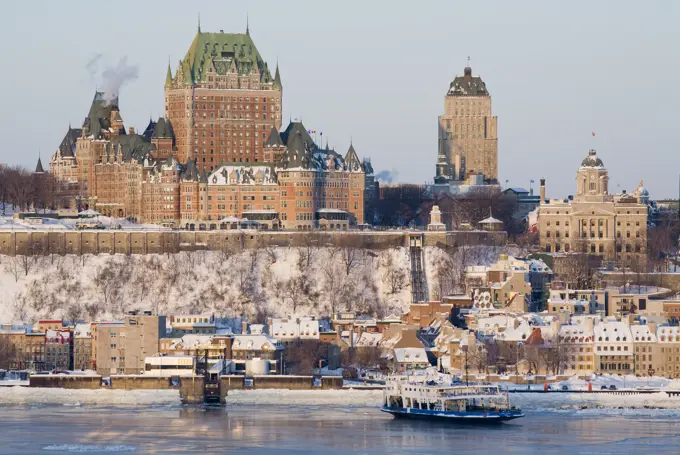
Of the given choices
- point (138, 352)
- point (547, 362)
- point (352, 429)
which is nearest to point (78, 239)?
point (138, 352)

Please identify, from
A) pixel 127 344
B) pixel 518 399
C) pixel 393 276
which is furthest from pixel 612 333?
pixel 393 276

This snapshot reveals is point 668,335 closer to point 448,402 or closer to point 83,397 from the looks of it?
point 448,402

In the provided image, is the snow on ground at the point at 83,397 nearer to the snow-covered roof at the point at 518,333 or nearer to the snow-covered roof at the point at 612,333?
the snow-covered roof at the point at 518,333

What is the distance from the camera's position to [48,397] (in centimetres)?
14062

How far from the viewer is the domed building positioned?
196 m

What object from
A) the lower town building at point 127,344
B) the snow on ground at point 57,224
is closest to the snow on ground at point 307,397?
the lower town building at point 127,344

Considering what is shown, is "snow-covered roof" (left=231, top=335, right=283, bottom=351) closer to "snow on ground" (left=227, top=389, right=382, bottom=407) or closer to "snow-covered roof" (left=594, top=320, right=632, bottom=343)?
"snow on ground" (left=227, top=389, right=382, bottom=407)

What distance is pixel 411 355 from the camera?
15112cm

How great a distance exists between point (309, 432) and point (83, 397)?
22.3m

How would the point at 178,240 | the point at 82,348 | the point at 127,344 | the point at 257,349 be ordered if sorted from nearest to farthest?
the point at 257,349 < the point at 127,344 < the point at 82,348 < the point at 178,240

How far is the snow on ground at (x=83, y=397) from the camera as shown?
460ft

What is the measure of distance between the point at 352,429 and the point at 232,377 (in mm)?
17657

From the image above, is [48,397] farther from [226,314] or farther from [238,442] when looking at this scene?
[226,314]

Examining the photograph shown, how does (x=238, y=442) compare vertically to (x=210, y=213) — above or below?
below
